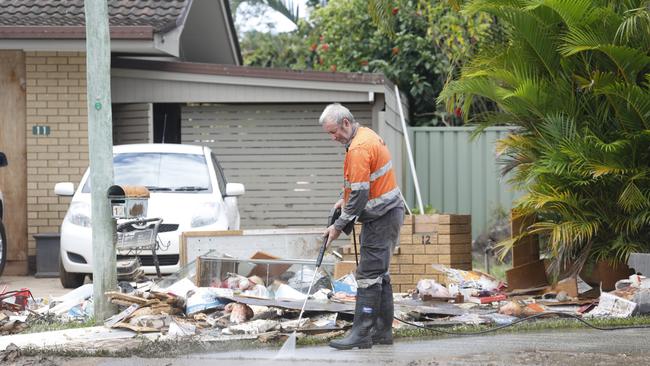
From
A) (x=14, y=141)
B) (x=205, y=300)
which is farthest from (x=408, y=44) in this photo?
(x=205, y=300)

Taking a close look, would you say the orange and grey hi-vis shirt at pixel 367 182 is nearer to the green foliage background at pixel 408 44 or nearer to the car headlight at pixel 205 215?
the car headlight at pixel 205 215

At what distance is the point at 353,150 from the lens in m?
8.28

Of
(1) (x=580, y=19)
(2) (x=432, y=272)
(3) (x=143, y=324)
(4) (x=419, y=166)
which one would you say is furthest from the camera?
(4) (x=419, y=166)

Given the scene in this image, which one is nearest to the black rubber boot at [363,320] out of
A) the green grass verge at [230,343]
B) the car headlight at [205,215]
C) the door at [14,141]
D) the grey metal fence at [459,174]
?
the green grass verge at [230,343]

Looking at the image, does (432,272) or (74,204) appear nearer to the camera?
(432,272)

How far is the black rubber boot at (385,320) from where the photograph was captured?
27.7 feet

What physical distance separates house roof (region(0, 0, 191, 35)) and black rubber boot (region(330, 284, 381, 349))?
769 cm

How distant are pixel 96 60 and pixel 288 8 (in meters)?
20.2

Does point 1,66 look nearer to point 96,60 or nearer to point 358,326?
point 96,60

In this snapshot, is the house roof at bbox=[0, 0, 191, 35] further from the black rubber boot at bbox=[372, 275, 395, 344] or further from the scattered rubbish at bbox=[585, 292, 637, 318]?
the black rubber boot at bbox=[372, 275, 395, 344]

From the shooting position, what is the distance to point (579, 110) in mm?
11453

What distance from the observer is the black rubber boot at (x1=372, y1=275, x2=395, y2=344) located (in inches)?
333

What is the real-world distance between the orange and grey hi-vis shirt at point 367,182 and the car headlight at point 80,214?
5188mm

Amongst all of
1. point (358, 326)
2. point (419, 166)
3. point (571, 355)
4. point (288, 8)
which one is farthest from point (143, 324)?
point (288, 8)
